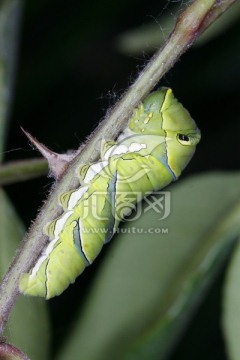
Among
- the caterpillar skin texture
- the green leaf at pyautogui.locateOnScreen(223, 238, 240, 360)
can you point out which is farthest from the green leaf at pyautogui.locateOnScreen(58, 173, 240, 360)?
the caterpillar skin texture

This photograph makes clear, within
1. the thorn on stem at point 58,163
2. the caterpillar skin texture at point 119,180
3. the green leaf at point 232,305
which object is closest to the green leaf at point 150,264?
the green leaf at point 232,305

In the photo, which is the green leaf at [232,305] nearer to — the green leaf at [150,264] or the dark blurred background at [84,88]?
the green leaf at [150,264]

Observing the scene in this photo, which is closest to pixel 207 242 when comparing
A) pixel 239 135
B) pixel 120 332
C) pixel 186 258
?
pixel 186 258

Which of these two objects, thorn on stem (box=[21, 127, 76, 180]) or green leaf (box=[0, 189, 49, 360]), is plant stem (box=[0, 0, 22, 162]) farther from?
thorn on stem (box=[21, 127, 76, 180])

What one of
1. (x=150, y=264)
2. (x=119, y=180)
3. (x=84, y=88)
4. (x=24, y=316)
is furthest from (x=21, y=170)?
(x=84, y=88)

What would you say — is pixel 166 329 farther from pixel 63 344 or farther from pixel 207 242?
pixel 63 344

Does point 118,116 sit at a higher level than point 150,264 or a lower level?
higher

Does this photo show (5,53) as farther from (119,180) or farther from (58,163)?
(58,163)
